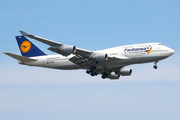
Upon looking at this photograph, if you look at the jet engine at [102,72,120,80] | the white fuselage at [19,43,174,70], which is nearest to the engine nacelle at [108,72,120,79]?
the jet engine at [102,72,120,80]

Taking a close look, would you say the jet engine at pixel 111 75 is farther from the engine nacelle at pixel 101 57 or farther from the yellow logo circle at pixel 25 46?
the yellow logo circle at pixel 25 46

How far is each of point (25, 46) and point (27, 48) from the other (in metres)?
0.64

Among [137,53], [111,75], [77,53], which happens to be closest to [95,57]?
[77,53]

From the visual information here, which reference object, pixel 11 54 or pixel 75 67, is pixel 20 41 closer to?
pixel 11 54

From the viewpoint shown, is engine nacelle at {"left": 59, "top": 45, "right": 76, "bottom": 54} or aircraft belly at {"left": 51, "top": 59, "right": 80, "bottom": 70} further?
aircraft belly at {"left": 51, "top": 59, "right": 80, "bottom": 70}

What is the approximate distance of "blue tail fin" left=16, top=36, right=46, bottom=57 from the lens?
56312 mm

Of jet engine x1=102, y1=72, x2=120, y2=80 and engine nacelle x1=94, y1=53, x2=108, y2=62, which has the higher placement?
engine nacelle x1=94, y1=53, x2=108, y2=62

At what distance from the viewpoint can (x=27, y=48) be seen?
5731 centimetres

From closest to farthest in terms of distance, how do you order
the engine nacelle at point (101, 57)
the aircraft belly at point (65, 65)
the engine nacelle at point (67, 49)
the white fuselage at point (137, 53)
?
the engine nacelle at point (67, 49), the engine nacelle at point (101, 57), the white fuselage at point (137, 53), the aircraft belly at point (65, 65)

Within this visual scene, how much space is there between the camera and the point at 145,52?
4869 cm

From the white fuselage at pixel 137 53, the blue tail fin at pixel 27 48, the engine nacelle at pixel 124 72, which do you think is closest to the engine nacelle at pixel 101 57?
the white fuselage at pixel 137 53

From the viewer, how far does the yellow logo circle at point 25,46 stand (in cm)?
5726

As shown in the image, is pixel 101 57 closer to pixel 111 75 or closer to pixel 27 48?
pixel 111 75

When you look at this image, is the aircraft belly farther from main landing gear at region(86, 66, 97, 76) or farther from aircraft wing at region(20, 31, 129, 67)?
main landing gear at region(86, 66, 97, 76)
